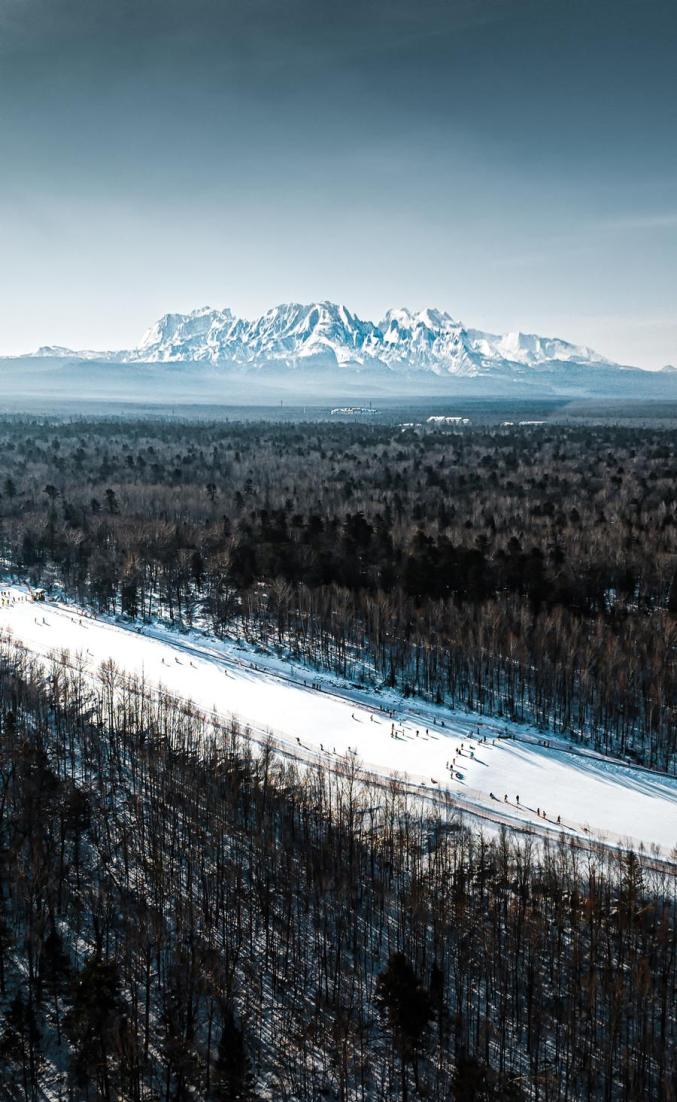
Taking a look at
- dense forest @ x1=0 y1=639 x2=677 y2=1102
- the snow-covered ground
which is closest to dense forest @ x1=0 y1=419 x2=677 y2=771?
the snow-covered ground

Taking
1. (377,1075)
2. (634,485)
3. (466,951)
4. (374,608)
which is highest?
(634,485)

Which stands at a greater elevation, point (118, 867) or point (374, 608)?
point (374, 608)

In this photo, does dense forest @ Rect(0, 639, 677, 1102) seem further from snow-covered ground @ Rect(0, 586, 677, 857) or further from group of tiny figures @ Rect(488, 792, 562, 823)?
snow-covered ground @ Rect(0, 586, 677, 857)

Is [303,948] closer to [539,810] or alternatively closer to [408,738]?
[539,810]

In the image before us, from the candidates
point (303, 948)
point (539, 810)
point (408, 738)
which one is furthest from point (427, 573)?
point (303, 948)

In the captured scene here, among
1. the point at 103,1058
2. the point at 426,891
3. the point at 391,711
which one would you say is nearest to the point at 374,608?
the point at 391,711

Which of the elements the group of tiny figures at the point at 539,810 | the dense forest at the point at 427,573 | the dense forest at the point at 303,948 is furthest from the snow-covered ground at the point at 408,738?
the dense forest at the point at 303,948

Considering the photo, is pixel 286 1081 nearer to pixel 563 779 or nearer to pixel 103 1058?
pixel 103 1058
